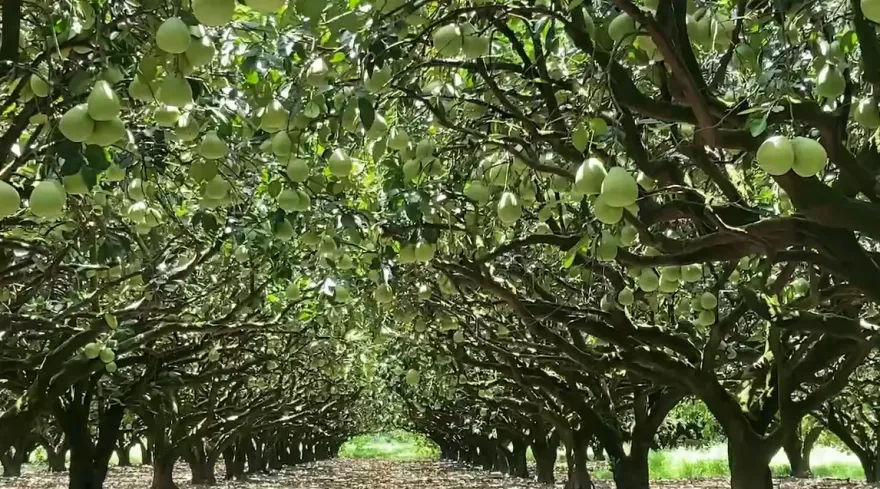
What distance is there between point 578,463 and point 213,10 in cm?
1239

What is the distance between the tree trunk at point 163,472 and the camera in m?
15.5

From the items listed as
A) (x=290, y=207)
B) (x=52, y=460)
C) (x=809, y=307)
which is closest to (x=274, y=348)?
(x=809, y=307)

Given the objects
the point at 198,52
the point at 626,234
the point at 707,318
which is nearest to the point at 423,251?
the point at 626,234

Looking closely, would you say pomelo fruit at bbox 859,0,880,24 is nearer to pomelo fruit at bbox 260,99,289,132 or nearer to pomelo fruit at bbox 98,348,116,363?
pomelo fruit at bbox 260,99,289,132

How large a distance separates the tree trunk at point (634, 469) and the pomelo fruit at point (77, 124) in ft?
31.0

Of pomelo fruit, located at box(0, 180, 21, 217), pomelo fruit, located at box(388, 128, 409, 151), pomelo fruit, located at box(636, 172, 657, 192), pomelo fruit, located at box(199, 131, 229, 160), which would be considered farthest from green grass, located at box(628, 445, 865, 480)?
pomelo fruit, located at box(0, 180, 21, 217)

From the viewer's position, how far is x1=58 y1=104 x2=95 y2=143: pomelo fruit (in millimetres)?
1926

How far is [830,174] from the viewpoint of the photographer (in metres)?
4.80

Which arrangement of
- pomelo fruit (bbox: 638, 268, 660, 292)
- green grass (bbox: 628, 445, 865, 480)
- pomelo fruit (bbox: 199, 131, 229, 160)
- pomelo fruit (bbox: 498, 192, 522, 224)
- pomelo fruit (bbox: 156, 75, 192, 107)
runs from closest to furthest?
1. pomelo fruit (bbox: 156, 75, 192, 107)
2. pomelo fruit (bbox: 199, 131, 229, 160)
3. pomelo fruit (bbox: 498, 192, 522, 224)
4. pomelo fruit (bbox: 638, 268, 660, 292)
5. green grass (bbox: 628, 445, 865, 480)

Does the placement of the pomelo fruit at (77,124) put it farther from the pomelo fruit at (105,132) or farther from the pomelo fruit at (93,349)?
the pomelo fruit at (93,349)

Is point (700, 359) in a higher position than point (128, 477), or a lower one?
higher

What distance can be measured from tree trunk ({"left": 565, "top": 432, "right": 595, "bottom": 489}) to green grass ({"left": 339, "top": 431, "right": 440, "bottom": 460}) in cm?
5116

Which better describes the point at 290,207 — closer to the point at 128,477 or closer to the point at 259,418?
the point at 259,418

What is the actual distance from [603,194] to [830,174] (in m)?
3.17
